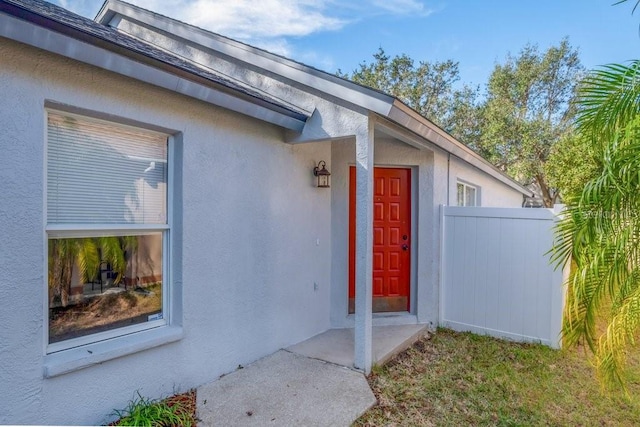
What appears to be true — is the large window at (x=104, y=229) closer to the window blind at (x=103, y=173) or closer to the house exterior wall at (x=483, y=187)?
the window blind at (x=103, y=173)

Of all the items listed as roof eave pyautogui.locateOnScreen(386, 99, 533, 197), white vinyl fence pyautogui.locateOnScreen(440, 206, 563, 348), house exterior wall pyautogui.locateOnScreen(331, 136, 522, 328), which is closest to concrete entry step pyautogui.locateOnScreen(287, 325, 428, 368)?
house exterior wall pyautogui.locateOnScreen(331, 136, 522, 328)

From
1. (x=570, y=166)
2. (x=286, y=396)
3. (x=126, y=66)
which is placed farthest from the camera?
(x=570, y=166)

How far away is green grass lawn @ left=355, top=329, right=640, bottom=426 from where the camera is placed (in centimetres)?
383

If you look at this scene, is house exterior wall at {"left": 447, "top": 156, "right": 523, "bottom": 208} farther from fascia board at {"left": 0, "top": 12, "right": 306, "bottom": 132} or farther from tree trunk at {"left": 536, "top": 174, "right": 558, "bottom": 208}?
tree trunk at {"left": 536, "top": 174, "right": 558, "bottom": 208}

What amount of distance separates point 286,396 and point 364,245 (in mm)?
Answer: 2055

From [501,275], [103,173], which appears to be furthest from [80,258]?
[501,275]

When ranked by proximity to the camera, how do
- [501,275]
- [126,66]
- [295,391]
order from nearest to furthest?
[126,66], [295,391], [501,275]

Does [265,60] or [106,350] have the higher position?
[265,60]

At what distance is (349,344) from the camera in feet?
18.6

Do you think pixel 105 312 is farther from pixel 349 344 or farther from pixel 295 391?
pixel 349 344

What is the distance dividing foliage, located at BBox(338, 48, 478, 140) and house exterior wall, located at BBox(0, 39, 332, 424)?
60.9ft

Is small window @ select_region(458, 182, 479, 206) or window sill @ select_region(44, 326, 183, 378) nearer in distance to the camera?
window sill @ select_region(44, 326, 183, 378)

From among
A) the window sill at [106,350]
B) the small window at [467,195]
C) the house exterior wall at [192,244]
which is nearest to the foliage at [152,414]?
the house exterior wall at [192,244]

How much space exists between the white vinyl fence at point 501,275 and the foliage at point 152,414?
16.5 feet
